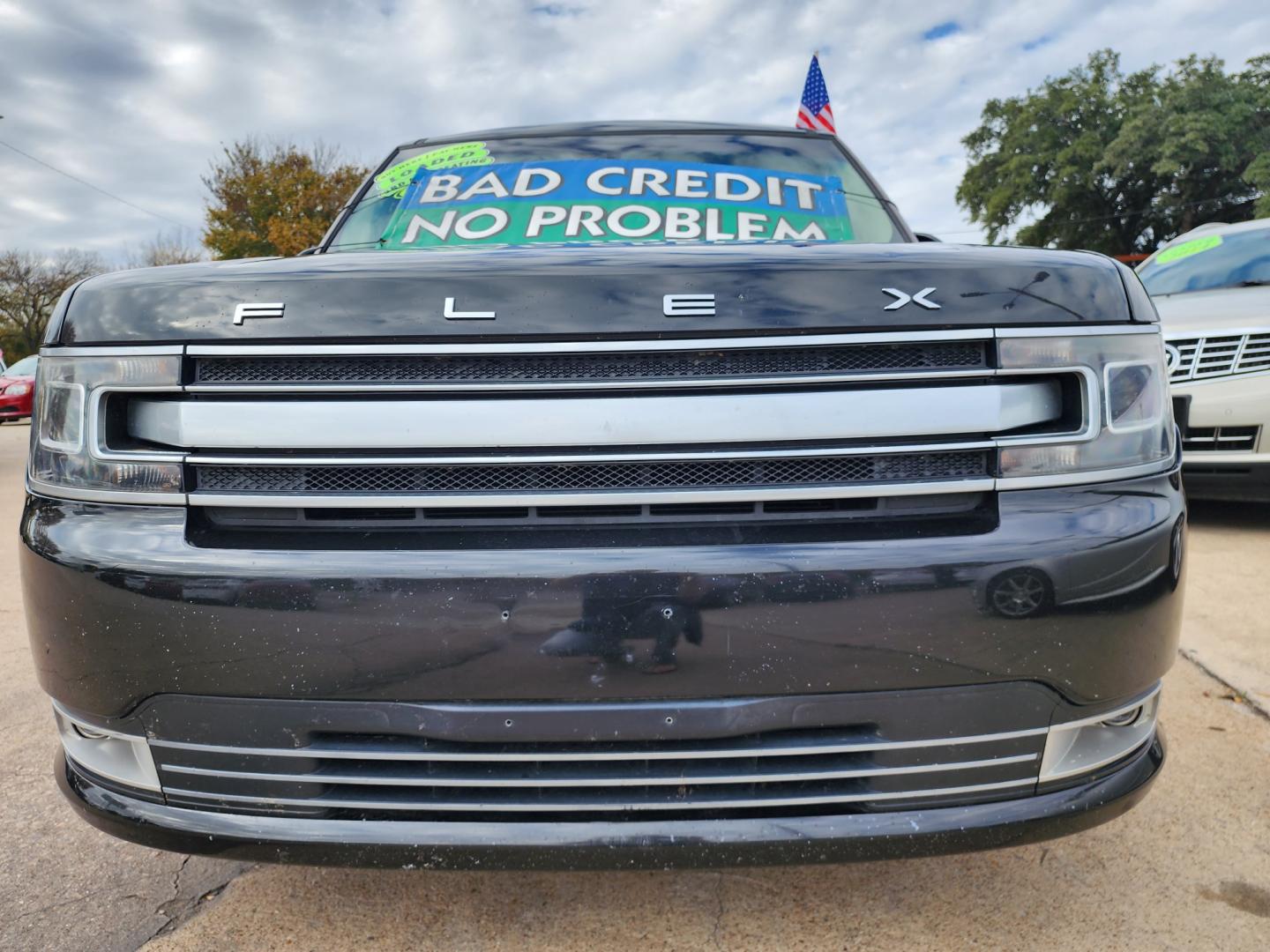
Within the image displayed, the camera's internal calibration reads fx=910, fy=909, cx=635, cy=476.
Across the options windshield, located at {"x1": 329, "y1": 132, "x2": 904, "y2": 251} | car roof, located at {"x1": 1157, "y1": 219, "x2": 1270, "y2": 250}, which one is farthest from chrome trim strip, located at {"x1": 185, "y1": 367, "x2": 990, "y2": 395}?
car roof, located at {"x1": 1157, "y1": 219, "x2": 1270, "y2": 250}

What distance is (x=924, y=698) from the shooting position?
1.40 m

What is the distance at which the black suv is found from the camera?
139 centimetres

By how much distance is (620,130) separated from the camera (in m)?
3.16

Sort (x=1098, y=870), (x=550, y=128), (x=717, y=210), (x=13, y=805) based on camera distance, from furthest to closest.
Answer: (x=550, y=128)
(x=717, y=210)
(x=13, y=805)
(x=1098, y=870)

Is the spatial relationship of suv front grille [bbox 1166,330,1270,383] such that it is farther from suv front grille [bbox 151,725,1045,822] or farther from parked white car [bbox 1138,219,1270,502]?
suv front grille [bbox 151,725,1045,822]

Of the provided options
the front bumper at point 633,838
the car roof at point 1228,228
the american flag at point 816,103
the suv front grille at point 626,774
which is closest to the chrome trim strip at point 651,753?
the suv front grille at point 626,774

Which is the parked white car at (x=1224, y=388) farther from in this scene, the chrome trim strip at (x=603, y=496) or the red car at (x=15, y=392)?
the red car at (x=15, y=392)

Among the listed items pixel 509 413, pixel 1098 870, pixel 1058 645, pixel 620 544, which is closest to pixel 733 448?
pixel 620 544

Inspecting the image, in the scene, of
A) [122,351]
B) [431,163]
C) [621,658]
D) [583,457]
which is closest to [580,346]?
[583,457]

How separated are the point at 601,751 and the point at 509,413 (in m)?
0.55

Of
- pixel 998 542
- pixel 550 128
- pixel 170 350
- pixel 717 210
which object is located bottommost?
pixel 998 542

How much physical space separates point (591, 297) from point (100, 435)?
841mm

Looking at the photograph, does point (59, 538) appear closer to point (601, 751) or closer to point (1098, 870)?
point (601, 751)

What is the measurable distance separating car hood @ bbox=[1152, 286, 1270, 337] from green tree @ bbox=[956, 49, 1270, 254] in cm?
3195
